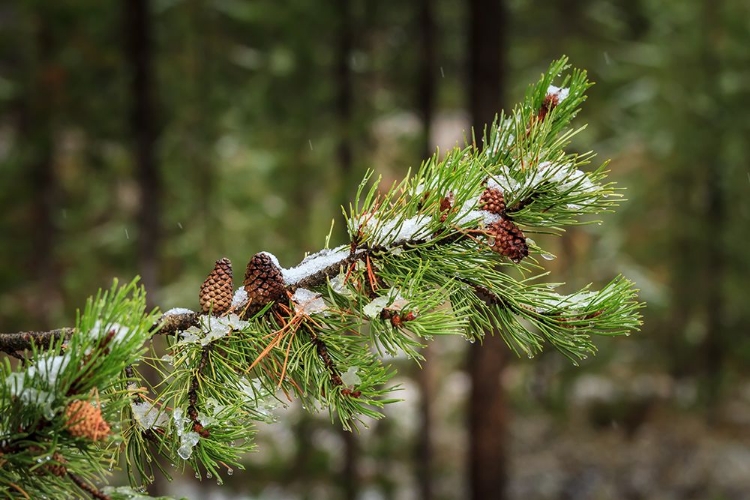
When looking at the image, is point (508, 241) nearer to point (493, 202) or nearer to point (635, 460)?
point (493, 202)

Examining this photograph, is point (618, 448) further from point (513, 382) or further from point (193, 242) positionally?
point (193, 242)

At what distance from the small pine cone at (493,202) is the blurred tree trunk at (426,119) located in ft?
29.5

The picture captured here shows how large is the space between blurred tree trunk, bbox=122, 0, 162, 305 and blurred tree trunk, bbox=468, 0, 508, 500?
4.49 metres

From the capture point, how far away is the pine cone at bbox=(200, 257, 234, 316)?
156 cm

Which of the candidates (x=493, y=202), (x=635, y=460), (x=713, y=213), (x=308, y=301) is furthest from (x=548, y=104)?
(x=713, y=213)

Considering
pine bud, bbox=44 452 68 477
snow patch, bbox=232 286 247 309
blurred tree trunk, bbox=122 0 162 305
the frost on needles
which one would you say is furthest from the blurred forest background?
pine bud, bbox=44 452 68 477

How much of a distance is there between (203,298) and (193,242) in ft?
33.6

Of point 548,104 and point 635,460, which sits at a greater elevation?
point 548,104

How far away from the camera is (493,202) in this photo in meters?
1.66

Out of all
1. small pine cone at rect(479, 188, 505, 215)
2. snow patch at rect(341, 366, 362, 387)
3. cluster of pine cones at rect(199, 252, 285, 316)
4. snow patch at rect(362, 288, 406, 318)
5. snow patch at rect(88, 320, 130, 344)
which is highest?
small pine cone at rect(479, 188, 505, 215)

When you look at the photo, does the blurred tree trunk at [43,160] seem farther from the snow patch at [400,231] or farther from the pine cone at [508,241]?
the pine cone at [508,241]

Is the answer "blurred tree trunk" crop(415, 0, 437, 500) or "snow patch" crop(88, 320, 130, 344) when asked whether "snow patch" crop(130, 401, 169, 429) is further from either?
"blurred tree trunk" crop(415, 0, 437, 500)

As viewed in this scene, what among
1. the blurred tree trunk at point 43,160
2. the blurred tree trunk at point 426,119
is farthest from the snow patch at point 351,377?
the blurred tree trunk at point 43,160

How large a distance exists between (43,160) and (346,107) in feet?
20.1
